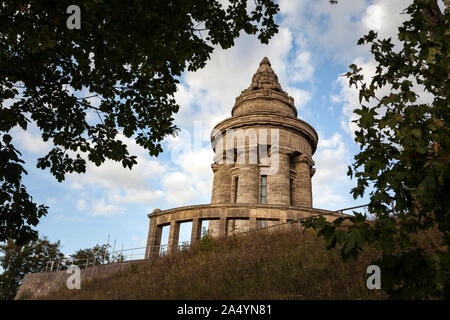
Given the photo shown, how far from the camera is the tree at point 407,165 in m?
2.69

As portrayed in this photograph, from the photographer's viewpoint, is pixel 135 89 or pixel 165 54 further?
pixel 135 89

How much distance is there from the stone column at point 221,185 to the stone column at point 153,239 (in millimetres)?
5971

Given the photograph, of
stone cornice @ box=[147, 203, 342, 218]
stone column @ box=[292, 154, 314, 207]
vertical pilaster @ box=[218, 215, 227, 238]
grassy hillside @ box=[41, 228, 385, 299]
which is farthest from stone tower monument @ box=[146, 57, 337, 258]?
grassy hillside @ box=[41, 228, 385, 299]

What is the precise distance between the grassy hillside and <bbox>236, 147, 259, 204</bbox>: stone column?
892cm

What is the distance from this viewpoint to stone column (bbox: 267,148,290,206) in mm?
23666

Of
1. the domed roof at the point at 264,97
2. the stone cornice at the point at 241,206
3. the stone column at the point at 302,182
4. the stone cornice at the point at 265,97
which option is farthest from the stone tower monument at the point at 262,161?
the stone cornice at the point at 241,206

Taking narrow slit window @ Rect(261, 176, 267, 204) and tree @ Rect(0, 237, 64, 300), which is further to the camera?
tree @ Rect(0, 237, 64, 300)

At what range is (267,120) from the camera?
971 inches

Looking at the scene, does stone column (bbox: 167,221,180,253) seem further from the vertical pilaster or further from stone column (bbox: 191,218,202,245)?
the vertical pilaster

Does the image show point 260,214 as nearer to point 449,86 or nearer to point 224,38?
point 224,38

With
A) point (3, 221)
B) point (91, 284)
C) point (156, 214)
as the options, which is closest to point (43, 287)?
point (91, 284)

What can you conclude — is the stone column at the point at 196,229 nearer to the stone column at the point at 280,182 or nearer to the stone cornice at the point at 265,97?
the stone column at the point at 280,182

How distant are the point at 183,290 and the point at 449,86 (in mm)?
8187

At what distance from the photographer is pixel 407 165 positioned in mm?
2711
